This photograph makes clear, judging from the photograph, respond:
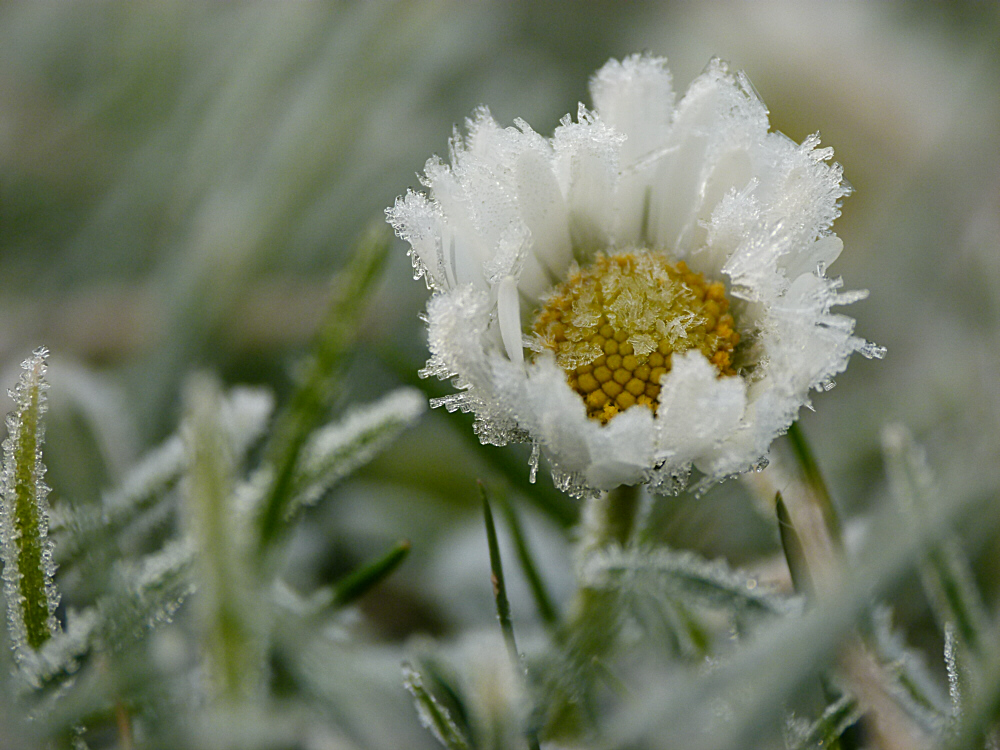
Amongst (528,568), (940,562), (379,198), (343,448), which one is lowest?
(940,562)

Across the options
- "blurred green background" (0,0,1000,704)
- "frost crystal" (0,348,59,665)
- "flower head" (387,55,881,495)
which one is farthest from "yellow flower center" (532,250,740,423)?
Answer: "frost crystal" (0,348,59,665)

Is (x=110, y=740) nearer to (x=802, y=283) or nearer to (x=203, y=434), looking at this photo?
(x=203, y=434)

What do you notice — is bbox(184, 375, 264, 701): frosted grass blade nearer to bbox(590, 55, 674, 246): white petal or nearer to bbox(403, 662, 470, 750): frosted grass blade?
bbox(403, 662, 470, 750): frosted grass blade

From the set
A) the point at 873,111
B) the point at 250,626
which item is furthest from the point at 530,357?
the point at 873,111

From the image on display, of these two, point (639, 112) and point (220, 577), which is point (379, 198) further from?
point (220, 577)

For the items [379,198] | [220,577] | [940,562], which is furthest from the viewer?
[379,198]

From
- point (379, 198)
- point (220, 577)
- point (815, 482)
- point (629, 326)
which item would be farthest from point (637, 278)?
point (379, 198)
